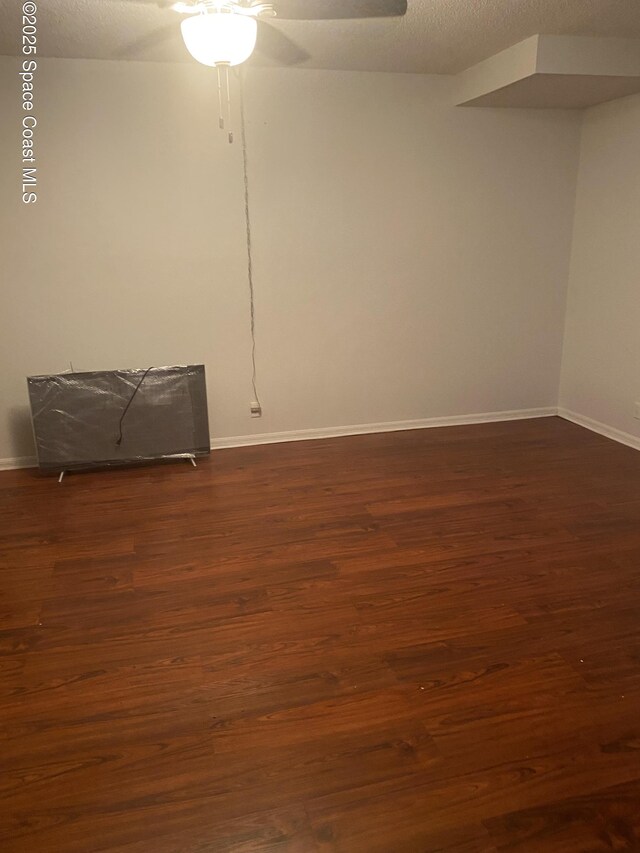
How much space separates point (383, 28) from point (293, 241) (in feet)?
4.07

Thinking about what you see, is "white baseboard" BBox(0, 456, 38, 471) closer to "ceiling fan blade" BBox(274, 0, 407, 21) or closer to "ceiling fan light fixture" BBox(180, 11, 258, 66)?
"ceiling fan light fixture" BBox(180, 11, 258, 66)

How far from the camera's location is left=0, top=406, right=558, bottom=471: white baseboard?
3.73 metres

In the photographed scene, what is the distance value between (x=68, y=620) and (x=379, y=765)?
4.03ft

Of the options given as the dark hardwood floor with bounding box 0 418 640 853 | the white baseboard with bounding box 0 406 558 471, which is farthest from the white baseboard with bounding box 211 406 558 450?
the dark hardwood floor with bounding box 0 418 640 853

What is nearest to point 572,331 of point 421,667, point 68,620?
point 421,667

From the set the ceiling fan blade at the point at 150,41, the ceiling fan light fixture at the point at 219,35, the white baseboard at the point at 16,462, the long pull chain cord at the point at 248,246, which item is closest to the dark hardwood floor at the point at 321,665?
the white baseboard at the point at 16,462

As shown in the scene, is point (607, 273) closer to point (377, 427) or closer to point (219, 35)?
point (377, 427)

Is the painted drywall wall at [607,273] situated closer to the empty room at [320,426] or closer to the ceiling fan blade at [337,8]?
the empty room at [320,426]

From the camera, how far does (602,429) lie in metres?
4.15

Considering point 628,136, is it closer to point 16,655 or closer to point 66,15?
→ point 66,15

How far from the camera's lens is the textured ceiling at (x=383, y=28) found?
2.57 meters

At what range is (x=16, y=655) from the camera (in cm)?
207

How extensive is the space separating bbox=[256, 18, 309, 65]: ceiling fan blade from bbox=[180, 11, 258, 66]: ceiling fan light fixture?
0.75 m

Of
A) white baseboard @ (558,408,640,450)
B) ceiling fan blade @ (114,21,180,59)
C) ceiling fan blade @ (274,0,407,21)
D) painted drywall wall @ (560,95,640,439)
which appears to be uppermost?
ceiling fan blade @ (114,21,180,59)
